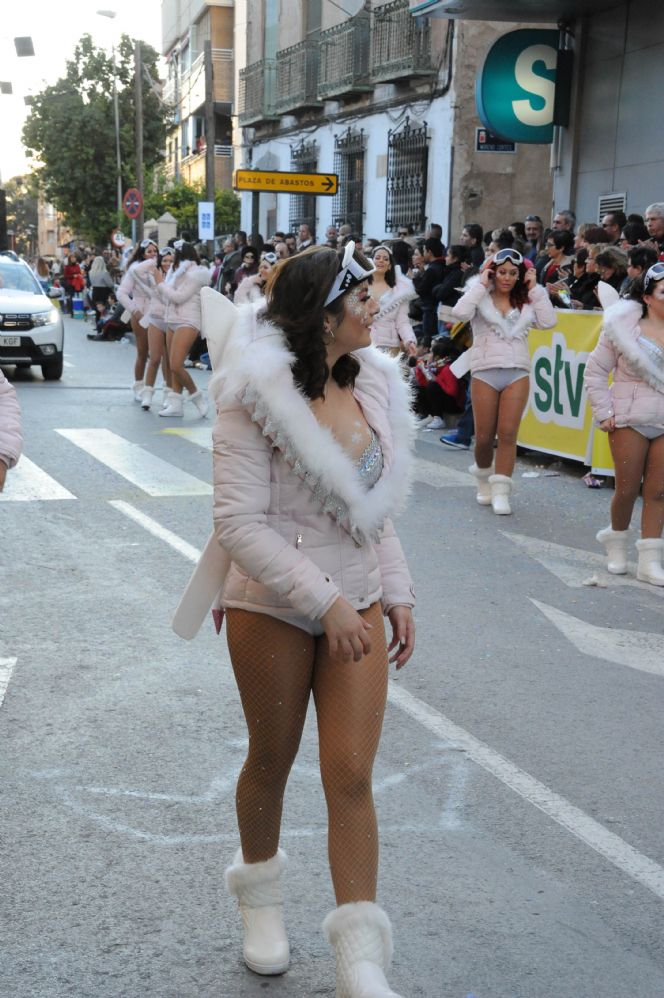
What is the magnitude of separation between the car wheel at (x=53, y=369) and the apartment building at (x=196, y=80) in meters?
33.8

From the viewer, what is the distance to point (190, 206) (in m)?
53.8

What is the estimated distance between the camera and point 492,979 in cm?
321

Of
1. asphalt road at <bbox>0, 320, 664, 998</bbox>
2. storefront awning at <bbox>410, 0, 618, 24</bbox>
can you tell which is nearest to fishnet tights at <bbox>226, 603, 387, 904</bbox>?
asphalt road at <bbox>0, 320, 664, 998</bbox>

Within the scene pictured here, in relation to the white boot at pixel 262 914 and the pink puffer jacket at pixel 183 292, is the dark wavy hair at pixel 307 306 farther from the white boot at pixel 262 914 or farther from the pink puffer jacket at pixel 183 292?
the pink puffer jacket at pixel 183 292

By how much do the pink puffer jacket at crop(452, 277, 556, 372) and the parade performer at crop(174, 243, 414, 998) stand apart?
6.43m

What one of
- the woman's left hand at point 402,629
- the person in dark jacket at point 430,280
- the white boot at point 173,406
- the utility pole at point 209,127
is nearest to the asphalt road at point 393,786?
the woman's left hand at point 402,629

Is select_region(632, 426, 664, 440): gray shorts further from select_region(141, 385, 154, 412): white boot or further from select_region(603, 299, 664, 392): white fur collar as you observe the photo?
select_region(141, 385, 154, 412): white boot

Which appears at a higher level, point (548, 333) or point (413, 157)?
point (413, 157)

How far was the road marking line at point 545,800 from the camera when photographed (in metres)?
3.85

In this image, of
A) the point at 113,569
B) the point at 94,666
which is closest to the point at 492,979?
the point at 94,666

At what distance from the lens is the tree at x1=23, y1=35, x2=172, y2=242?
61.3 metres

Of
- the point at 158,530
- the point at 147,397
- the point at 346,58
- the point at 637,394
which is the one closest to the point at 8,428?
the point at 637,394

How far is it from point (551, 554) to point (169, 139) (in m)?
68.6

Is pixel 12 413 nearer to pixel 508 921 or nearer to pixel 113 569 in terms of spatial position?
pixel 508 921
